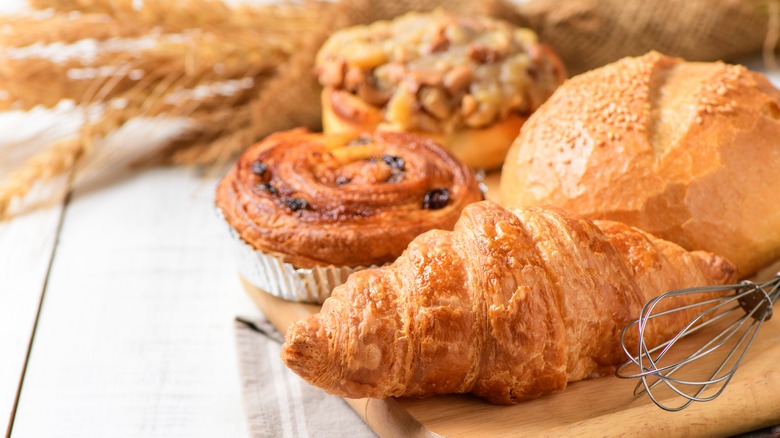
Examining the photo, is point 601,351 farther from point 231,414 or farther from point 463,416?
point 231,414

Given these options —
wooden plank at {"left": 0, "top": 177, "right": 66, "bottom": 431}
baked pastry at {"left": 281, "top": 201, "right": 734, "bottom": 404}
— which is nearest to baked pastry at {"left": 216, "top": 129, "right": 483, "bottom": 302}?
baked pastry at {"left": 281, "top": 201, "right": 734, "bottom": 404}

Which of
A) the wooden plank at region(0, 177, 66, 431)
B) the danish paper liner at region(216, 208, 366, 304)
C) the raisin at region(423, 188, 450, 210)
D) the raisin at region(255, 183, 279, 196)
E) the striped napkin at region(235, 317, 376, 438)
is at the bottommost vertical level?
the wooden plank at region(0, 177, 66, 431)

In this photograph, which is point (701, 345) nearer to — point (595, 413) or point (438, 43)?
point (595, 413)

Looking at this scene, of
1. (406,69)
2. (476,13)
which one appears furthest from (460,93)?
(476,13)

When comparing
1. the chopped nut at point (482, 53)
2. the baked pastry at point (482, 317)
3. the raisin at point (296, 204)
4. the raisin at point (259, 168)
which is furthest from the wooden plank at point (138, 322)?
the chopped nut at point (482, 53)

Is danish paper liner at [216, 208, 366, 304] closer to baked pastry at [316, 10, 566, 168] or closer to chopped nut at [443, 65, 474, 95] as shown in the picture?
baked pastry at [316, 10, 566, 168]

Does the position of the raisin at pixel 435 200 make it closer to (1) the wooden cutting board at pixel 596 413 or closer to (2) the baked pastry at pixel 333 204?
(2) the baked pastry at pixel 333 204
